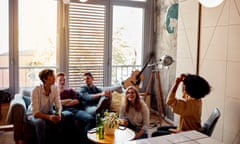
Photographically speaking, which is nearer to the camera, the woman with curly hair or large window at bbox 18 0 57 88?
the woman with curly hair

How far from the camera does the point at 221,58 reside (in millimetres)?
2904

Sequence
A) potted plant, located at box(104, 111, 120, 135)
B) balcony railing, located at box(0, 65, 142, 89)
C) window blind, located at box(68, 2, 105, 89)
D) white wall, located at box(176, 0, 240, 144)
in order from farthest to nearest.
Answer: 1. window blind, located at box(68, 2, 105, 89)
2. balcony railing, located at box(0, 65, 142, 89)
3. potted plant, located at box(104, 111, 120, 135)
4. white wall, located at box(176, 0, 240, 144)

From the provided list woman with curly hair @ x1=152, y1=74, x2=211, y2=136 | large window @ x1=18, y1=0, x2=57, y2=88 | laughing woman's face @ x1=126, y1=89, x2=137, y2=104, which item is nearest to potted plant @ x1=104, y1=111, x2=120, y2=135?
laughing woman's face @ x1=126, y1=89, x2=137, y2=104

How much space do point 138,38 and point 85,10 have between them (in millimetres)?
1341

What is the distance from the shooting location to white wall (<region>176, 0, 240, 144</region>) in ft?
8.82

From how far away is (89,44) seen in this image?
16.3 feet

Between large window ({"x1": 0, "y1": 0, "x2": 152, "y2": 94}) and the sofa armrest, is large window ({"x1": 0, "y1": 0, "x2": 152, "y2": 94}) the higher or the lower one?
the higher one

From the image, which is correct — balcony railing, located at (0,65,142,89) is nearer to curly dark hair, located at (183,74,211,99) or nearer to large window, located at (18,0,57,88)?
large window, located at (18,0,57,88)

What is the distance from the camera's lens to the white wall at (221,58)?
269cm

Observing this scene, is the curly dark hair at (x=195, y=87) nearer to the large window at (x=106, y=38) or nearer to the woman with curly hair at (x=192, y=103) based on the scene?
the woman with curly hair at (x=192, y=103)

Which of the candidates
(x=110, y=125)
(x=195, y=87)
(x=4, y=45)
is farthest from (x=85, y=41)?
(x=195, y=87)

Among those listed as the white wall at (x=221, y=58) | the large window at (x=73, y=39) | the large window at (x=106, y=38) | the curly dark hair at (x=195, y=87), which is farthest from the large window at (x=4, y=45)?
the curly dark hair at (x=195, y=87)

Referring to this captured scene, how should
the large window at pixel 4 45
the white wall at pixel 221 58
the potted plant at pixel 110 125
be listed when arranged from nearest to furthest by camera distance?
the white wall at pixel 221 58
the potted plant at pixel 110 125
the large window at pixel 4 45

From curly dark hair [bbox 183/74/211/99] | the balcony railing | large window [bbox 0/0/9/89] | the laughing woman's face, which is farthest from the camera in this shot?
the balcony railing
